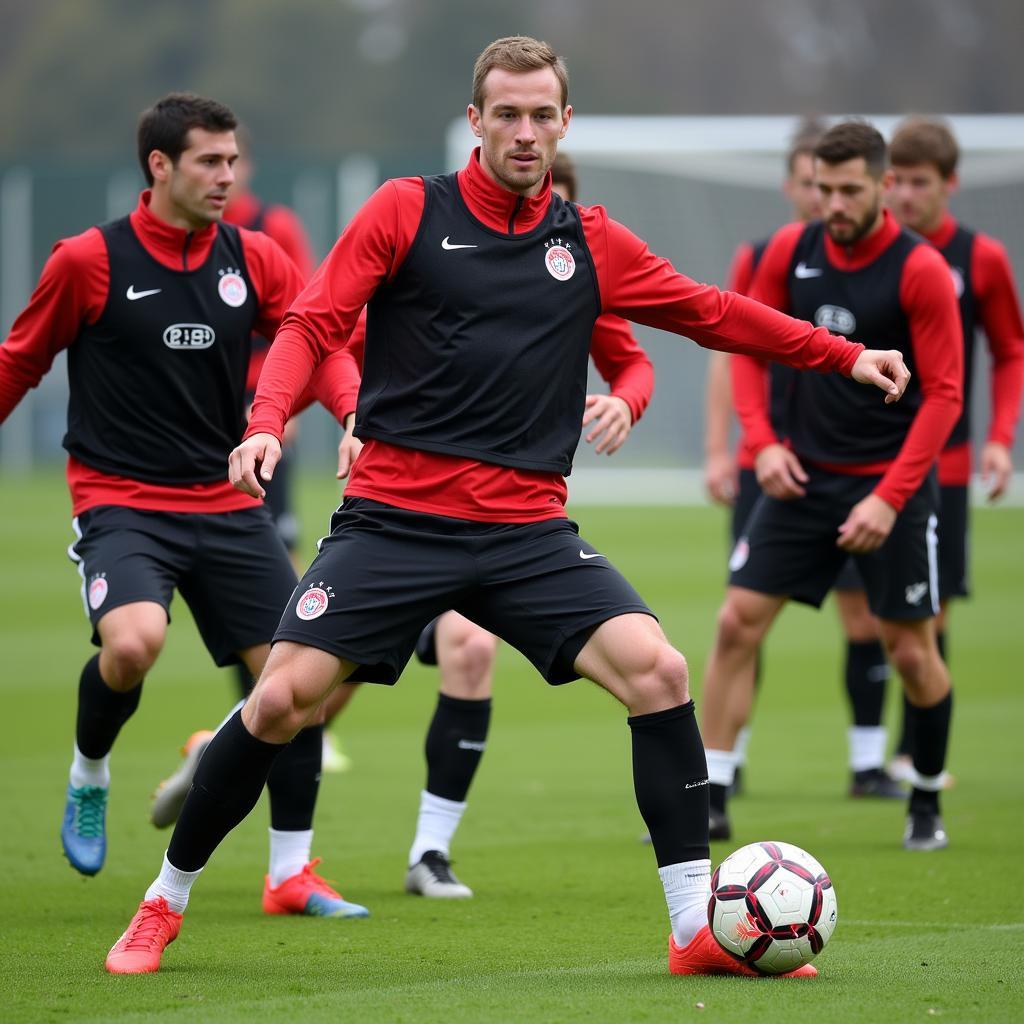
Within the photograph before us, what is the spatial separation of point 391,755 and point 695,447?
11857 millimetres

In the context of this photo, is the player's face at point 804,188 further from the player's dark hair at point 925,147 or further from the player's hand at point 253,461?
the player's hand at point 253,461

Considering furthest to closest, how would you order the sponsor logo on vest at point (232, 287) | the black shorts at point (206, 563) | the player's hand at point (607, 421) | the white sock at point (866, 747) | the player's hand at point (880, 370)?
the white sock at point (866, 747)
the sponsor logo on vest at point (232, 287)
the black shorts at point (206, 563)
the player's hand at point (607, 421)
the player's hand at point (880, 370)

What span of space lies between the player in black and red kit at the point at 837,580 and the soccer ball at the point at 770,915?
3.18 m

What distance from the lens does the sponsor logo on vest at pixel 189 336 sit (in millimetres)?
6113

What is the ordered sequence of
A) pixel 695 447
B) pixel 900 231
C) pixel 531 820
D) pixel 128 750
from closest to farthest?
1. pixel 900 231
2. pixel 531 820
3. pixel 128 750
4. pixel 695 447

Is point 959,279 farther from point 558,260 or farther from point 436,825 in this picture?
point 558,260

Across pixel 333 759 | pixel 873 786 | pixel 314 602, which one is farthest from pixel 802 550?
pixel 333 759

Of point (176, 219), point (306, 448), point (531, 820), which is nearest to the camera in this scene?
point (176, 219)

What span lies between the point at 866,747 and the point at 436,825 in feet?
9.31

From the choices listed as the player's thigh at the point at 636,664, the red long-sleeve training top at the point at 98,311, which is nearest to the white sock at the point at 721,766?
the red long-sleeve training top at the point at 98,311

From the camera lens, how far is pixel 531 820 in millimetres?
7805

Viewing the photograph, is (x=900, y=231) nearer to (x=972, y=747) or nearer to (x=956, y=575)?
(x=956, y=575)

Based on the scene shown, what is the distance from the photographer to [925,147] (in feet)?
25.8

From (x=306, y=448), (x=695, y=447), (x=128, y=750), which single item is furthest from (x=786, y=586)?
(x=306, y=448)
